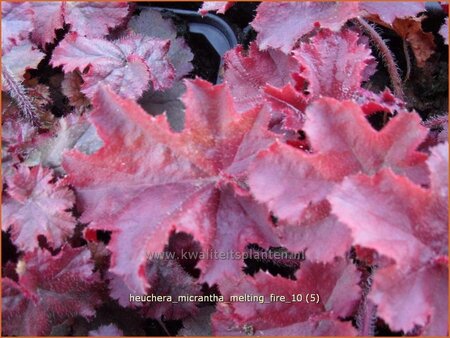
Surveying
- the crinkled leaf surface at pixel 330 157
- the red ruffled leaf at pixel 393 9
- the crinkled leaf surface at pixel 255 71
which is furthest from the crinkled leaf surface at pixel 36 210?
the red ruffled leaf at pixel 393 9

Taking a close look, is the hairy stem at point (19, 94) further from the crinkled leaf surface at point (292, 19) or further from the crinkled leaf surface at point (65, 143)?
the crinkled leaf surface at point (292, 19)

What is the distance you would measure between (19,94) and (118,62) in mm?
302

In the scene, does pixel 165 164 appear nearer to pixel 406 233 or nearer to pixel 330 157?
pixel 330 157

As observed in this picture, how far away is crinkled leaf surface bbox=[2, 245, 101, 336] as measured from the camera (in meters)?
1.30

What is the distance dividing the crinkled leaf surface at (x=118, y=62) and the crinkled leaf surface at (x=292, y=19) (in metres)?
0.31

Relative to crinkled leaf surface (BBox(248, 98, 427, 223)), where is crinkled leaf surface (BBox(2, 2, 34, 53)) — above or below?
below

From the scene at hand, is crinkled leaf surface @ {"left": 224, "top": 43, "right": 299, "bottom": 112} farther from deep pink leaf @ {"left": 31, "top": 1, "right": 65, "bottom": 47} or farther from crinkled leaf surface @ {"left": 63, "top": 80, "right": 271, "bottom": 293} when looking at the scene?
deep pink leaf @ {"left": 31, "top": 1, "right": 65, "bottom": 47}

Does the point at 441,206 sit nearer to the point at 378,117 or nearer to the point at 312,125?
the point at 312,125

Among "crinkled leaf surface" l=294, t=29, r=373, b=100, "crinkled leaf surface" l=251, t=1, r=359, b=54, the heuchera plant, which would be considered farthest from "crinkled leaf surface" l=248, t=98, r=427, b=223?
"crinkled leaf surface" l=251, t=1, r=359, b=54

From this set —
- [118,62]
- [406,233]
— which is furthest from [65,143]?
[406,233]

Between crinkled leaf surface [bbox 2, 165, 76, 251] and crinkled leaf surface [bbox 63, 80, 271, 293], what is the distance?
0.06 m

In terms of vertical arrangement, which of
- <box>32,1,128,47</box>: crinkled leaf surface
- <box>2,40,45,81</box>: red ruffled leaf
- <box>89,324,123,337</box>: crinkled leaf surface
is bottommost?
<box>89,324,123,337</box>: crinkled leaf surface

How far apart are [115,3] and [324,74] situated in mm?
729

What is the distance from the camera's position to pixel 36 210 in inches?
52.1
